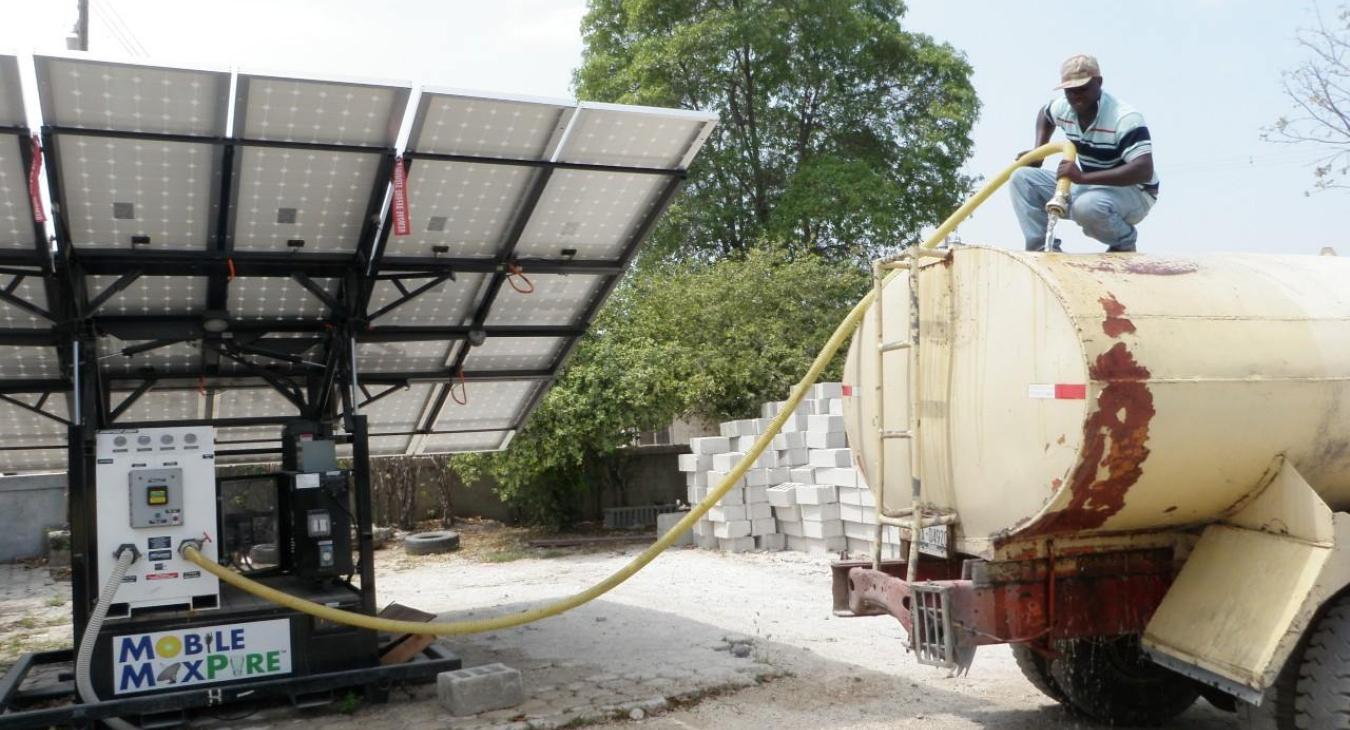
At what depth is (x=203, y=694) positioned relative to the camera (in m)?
7.47

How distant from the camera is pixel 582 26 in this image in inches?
1220

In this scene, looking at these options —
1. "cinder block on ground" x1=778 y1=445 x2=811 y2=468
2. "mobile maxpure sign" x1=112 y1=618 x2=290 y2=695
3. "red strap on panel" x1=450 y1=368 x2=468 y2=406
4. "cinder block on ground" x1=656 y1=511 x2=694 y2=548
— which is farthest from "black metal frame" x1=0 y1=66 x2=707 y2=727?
"cinder block on ground" x1=656 y1=511 x2=694 y2=548

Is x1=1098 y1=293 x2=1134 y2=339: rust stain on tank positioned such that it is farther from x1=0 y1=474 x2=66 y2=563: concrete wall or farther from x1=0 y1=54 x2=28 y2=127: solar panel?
x1=0 y1=474 x2=66 y2=563: concrete wall

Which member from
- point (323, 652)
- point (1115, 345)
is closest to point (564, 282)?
point (323, 652)

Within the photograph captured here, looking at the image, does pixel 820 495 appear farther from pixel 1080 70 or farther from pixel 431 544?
pixel 1080 70

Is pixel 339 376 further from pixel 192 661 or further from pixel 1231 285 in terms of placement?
pixel 1231 285

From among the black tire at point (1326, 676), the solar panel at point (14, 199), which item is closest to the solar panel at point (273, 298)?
the solar panel at point (14, 199)

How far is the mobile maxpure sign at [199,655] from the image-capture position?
739cm

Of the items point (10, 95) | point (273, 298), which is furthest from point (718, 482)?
point (10, 95)

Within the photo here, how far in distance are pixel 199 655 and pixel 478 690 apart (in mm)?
1914

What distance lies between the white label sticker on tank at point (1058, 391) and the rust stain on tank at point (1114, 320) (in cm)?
31

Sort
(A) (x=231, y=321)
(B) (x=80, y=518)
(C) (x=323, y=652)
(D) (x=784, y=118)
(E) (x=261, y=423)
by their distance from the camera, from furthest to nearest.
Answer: (D) (x=784, y=118), (E) (x=261, y=423), (A) (x=231, y=321), (C) (x=323, y=652), (B) (x=80, y=518)

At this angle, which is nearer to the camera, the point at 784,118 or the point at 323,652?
the point at 323,652

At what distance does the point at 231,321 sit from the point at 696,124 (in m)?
4.02
